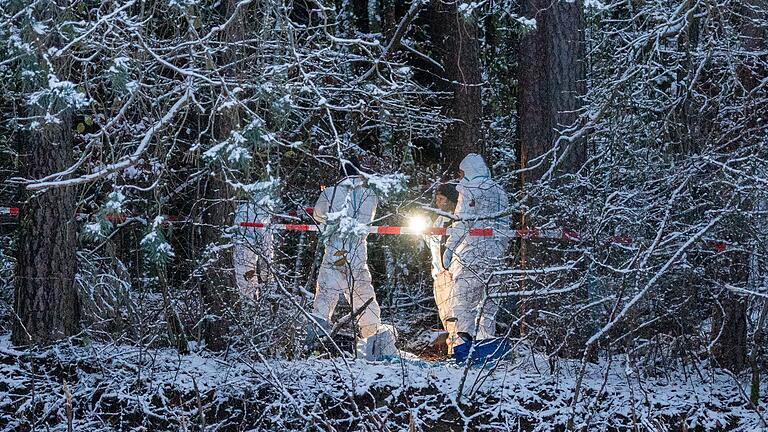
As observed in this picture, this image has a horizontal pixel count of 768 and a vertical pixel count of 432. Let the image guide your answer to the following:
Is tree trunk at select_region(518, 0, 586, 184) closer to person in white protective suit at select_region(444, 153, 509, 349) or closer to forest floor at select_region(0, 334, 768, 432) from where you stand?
person in white protective suit at select_region(444, 153, 509, 349)

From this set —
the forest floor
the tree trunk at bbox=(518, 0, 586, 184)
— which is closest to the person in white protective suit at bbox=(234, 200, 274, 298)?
the forest floor

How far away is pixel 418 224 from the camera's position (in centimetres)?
970

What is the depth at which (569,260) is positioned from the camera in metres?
8.51

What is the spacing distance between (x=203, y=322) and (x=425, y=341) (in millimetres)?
3071

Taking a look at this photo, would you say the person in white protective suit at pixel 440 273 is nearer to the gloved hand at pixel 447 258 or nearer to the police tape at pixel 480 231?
the gloved hand at pixel 447 258

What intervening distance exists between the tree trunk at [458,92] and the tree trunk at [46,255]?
6.20 metres

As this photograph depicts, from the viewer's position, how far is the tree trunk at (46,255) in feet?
29.5

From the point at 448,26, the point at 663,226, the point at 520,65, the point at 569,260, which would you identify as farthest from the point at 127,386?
the point at 448,26

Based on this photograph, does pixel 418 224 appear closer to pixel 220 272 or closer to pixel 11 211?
pixel 220 272

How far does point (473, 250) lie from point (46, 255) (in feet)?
12.5

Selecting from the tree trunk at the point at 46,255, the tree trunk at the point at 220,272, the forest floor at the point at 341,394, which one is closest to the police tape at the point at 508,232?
the tree trunk at the point at 220,272

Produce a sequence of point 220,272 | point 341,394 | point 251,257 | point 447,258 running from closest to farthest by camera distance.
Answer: point 341,394 < point 220,272 < point 447,258 < point 251,257

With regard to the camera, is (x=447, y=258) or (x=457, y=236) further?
(x=447, y=258)

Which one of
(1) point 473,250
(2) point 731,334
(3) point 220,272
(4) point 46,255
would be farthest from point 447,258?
(4) point 46,255
